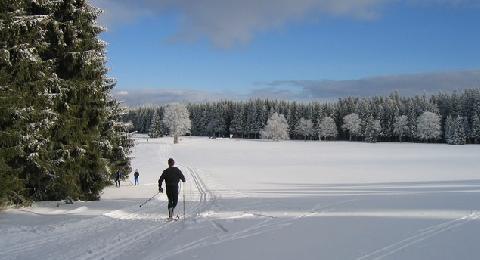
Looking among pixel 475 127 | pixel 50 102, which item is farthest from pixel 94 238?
pixel 475 127

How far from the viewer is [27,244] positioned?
10344mm

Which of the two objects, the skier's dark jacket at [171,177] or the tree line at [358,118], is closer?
the skier's dark jacket at [171,177]

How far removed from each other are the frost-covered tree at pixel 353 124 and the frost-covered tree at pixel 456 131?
76.6 feet

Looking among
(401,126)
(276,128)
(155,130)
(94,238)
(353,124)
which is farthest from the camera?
(155,130)

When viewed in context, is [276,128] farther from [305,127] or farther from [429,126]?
[429,126]

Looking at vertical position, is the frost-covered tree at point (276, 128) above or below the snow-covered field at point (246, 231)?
above

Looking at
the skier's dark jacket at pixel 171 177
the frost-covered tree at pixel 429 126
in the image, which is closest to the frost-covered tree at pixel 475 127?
the frost-covered tree at pixel 429 126

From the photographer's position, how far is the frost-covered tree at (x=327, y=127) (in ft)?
454

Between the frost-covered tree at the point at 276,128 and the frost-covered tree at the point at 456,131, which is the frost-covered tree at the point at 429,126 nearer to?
the frost-covered tree at the point at 456,131

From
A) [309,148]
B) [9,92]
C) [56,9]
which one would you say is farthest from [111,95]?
[309,148]

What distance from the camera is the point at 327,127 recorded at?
454ft

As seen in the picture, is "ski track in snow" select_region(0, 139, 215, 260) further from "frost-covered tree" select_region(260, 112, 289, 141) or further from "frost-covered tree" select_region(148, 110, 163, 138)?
"frost-covered tree" select_region(148, 110, 163, 138)

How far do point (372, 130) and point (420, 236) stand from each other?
121 metres

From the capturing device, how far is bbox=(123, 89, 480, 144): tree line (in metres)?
118
